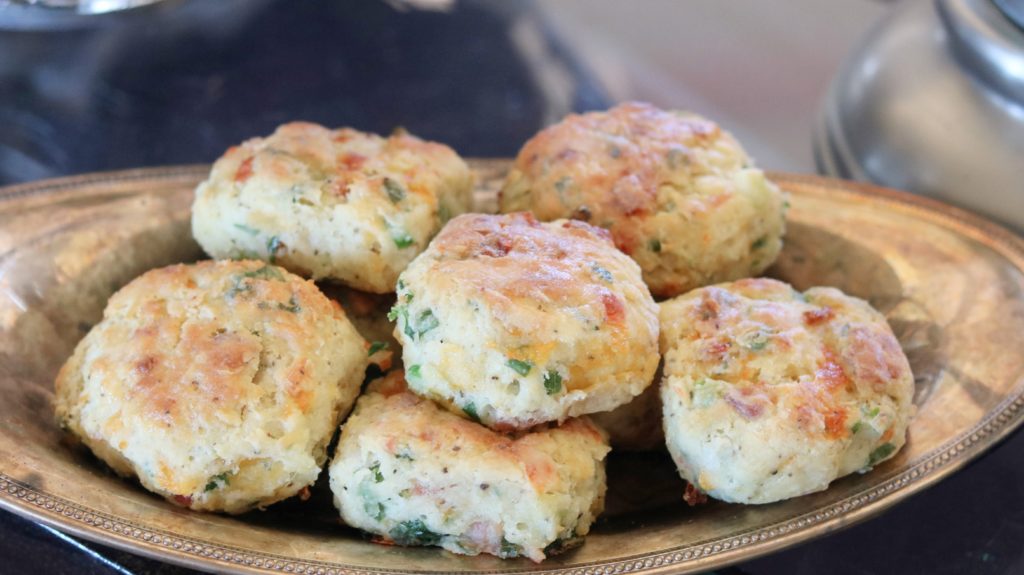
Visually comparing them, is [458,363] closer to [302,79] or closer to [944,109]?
[944,109]

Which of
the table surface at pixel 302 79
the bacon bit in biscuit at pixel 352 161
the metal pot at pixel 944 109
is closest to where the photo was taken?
the bacon bit in biscuit at pixel 352 161

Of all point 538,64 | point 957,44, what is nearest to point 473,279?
point 957,44

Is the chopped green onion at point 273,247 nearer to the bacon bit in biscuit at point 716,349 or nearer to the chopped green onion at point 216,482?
the chopped green onion at point 216,482

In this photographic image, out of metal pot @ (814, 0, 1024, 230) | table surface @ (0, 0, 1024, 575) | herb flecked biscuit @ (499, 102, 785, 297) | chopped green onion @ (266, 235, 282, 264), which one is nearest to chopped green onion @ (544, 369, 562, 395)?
herb flecked biscuit @ (499, 102, 785, 297)

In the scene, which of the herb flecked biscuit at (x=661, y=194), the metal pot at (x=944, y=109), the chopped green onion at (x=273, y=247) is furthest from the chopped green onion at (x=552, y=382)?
the metal pot at (x=944, y=109)

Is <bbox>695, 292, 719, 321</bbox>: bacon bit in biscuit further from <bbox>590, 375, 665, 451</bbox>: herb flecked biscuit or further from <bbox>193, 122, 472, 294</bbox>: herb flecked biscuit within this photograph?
<bbox>193, 122, 472, 294</bbox>: herb flecked biscuit

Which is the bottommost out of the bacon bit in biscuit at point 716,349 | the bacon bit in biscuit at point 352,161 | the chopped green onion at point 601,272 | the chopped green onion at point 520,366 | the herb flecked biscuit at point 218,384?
the herb flecked biscuit at point 218,384
